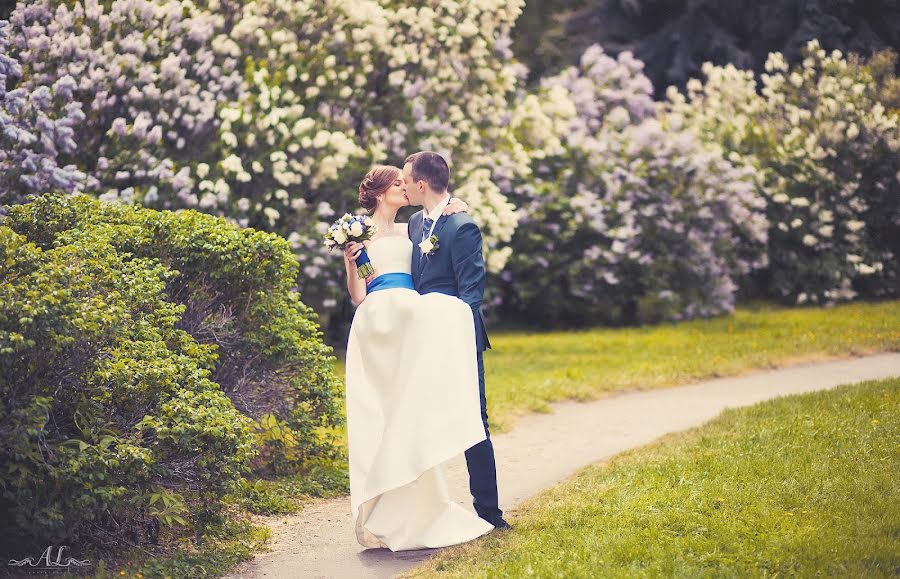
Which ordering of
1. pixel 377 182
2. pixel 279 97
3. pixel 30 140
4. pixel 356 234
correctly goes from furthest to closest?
pixel 279 97 < pixel 30 140 < pixel 377 182 < pixel 356 234

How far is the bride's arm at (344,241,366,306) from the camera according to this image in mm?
6312

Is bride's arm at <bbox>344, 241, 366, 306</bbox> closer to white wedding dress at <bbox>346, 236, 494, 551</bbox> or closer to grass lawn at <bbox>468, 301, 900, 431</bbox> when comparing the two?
white wedding dress at <bbox>346, 236, 494, 551</bbox>

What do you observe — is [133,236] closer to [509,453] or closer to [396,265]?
[396,265]

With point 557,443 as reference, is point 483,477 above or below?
above

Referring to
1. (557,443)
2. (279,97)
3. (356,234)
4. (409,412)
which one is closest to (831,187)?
(279,97)

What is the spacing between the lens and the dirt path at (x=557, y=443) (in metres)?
6.04

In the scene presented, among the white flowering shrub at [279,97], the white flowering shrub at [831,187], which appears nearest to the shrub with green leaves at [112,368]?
the white flowering shrub at [279,97]

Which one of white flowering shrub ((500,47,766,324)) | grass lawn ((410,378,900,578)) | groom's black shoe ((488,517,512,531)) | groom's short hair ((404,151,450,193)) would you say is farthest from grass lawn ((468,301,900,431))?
groom's short hair ((404,151,450,193))

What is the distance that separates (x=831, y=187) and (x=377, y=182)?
15079mm

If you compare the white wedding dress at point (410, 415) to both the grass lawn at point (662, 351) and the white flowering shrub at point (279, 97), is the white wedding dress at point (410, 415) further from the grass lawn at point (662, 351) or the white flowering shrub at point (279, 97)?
the white flowering shrub at point (279, 97)

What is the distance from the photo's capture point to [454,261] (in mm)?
6176

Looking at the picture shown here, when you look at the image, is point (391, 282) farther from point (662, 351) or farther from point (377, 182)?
point (662, 351)

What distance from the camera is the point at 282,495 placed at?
7.46m

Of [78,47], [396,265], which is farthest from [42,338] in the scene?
[78,47]
